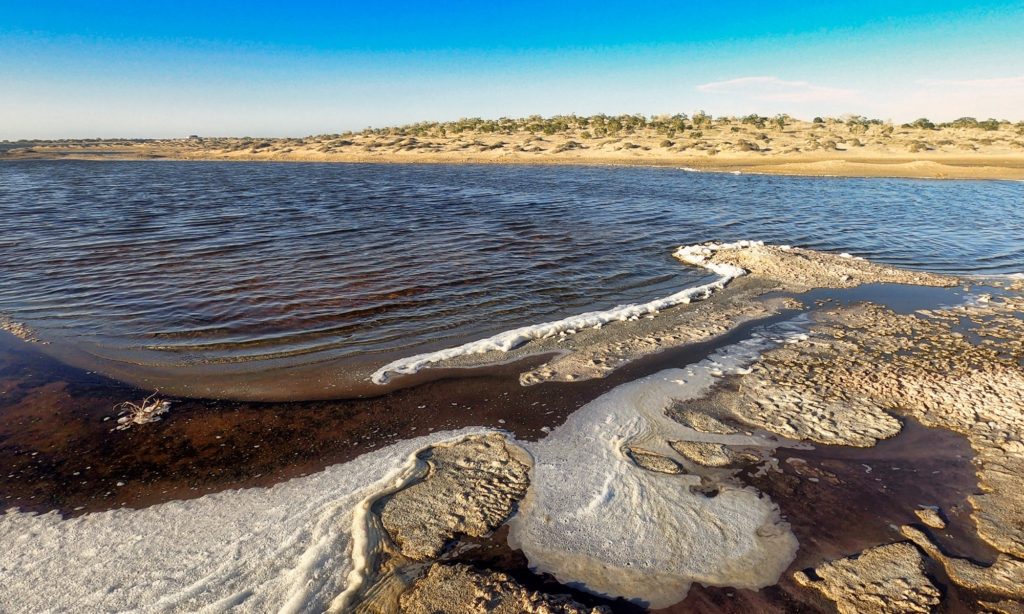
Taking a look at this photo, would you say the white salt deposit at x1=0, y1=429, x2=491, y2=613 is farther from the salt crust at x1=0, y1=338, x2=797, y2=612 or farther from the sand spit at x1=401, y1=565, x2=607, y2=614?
the sand spit at x1=401, y1=565, x2=607, y2=614

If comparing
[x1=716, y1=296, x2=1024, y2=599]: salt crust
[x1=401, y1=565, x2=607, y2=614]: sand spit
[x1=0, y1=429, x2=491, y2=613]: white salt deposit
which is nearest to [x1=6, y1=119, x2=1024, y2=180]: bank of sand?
[x1=716, y1=296, x2=1024, y2=599]: salt crust

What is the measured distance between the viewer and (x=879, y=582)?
3211 millimetres

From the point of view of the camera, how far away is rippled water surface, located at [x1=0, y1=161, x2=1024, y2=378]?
25.1 ft

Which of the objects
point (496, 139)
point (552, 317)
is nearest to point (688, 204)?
point (552, 317)

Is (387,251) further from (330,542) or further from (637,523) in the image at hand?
(637,523)

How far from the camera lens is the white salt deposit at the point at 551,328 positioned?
6.36 meters

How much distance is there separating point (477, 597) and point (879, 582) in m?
2.57

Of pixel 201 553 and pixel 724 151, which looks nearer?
pixel 201 553

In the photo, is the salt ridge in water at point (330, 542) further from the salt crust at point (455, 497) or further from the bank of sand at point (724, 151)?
the bank of sand at point (724, 151)

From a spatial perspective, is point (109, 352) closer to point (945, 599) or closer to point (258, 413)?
point (258, 413)

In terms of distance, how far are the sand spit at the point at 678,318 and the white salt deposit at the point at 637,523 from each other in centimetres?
150

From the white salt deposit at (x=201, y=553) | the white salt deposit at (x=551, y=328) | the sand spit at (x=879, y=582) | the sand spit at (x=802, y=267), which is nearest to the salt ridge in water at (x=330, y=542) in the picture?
the white salt deposit at (x=201, y=553)

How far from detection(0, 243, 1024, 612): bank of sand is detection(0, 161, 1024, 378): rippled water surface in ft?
7.35

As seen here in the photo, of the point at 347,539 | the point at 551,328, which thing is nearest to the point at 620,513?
the point at 347,539
